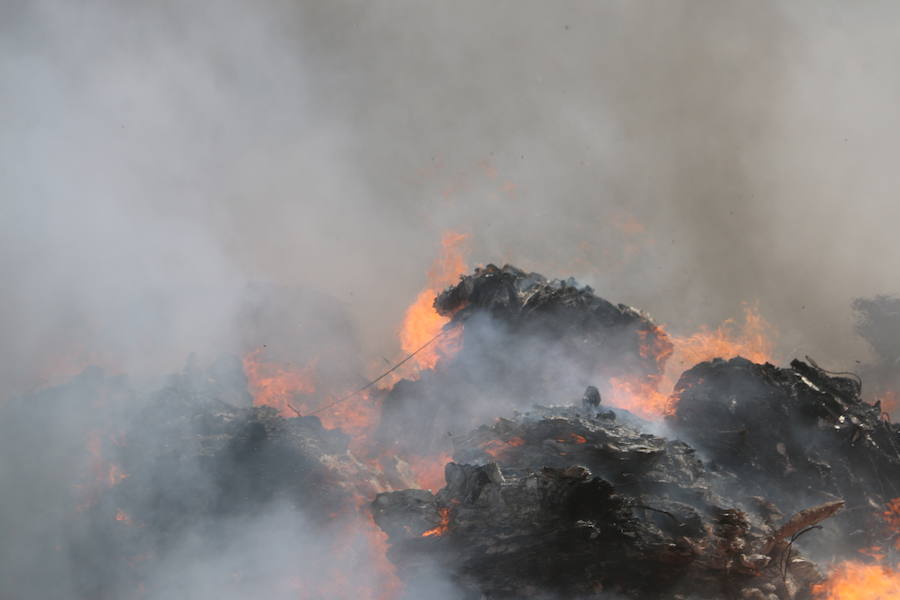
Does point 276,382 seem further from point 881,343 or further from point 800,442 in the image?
point 881,343

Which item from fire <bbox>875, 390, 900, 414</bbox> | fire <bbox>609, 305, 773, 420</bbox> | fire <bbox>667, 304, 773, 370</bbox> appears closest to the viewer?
fire <bbox>609, 305, 773, 420</bbox>

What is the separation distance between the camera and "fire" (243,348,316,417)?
24.4 m

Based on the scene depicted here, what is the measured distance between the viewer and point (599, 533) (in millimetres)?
13961

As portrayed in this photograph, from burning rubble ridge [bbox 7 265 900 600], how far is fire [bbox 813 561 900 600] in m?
0.06

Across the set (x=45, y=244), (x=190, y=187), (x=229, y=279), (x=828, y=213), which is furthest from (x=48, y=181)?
(x=828, y=213)

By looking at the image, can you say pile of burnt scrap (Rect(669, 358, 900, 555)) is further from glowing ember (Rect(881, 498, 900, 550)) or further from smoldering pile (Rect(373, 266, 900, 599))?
glowing ember (Rect(881, 498, 900, 550))

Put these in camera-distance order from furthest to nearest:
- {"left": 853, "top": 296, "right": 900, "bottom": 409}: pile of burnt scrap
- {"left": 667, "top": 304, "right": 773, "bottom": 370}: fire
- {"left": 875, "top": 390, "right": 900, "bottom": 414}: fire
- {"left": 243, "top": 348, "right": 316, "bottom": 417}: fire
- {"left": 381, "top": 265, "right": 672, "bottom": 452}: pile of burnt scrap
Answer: {"left": 667, "top": 304, "right": 773, "bottom": 370}: fire
{"left": 853, "top": 296, "right": 900, "bottom": 409}: pile of burnt scrap
{"left": 875, "top": 390, "right": 900, "bottom": 414}: fire
{"left": 243, "top": 348, "right": 316, "bottom": 417}: fire
{"left": 381, "top": 265, "right": 672, "bottom": 452}: pile of burnt scrap

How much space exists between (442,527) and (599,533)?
3835 millimetres

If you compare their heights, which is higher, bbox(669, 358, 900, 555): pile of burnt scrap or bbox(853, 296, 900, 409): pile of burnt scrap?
bbox(853, 296, 900, 409): pile of burnt scrap

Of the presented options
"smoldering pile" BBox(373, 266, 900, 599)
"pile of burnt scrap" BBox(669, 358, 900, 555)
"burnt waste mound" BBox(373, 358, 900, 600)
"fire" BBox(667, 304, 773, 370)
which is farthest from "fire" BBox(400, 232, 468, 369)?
"fire" BBox(667, 304, 773, 370)

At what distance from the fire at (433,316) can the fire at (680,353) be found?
6.49 m

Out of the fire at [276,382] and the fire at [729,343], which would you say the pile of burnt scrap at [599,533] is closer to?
the fire at [276,382]

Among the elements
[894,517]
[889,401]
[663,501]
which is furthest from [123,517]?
[889,401]

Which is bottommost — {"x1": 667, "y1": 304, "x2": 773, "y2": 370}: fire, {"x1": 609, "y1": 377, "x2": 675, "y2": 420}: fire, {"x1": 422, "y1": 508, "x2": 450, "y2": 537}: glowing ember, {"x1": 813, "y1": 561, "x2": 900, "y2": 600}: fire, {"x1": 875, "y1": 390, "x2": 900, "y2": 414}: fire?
{"x1": 813, "y1": 561, "x2": 900, "y2": 600}: fire
